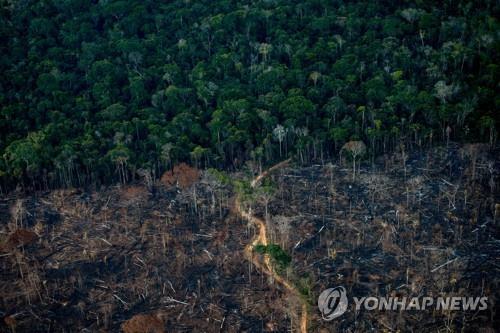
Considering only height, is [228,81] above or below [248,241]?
above

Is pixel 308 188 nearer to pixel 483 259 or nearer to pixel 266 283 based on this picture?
pixel 266 283

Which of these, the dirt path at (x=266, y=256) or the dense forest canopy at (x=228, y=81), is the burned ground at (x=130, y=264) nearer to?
the dirt path at (x=266, y=256)

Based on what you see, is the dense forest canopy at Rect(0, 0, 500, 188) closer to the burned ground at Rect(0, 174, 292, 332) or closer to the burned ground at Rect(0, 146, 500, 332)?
the burned ground at Rect(0, 146, 500, 332)

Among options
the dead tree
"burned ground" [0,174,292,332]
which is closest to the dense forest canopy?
the dead tree

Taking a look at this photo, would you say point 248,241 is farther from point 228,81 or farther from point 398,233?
point 228,81

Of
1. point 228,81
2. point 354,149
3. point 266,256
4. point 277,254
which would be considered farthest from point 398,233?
point 228,81

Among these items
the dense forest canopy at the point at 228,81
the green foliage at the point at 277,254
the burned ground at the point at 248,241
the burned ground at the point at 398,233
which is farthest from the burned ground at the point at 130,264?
the dense forest canopy at the point at 228,81
